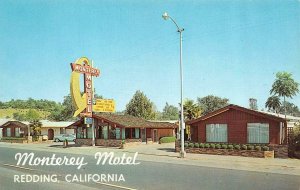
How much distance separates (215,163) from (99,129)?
78.9ft

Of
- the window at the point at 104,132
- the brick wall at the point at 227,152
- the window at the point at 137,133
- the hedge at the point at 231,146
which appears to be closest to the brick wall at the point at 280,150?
the hedge at the point at 231,146

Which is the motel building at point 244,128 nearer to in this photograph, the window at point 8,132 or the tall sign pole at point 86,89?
the tall sign pole at point 86,89

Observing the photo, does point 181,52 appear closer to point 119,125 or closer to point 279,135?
point 279,135

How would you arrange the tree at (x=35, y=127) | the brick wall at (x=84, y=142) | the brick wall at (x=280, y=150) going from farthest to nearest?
the tree at (x=35, y=127) < the brick wall at (x=84, y=142) < the brick wall at (x=280, y=150)

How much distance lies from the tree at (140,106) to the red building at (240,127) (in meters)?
45.1

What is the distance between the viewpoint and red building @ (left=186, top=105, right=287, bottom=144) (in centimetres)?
2769

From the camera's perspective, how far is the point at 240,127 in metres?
29.6

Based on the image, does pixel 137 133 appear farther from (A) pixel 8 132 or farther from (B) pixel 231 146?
(A) pixel 8 132

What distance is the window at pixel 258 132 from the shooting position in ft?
92.2

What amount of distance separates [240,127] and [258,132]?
1.71 metres

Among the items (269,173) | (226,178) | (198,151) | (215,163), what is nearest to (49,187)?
(226,178)

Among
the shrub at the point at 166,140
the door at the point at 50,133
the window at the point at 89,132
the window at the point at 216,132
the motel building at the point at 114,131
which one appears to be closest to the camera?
the window at the point at 216,132

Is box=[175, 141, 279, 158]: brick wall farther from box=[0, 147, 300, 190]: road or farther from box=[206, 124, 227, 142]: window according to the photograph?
box=[0, 147, 300, 190]: road

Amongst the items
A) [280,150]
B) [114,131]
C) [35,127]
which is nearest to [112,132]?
[114,131]
